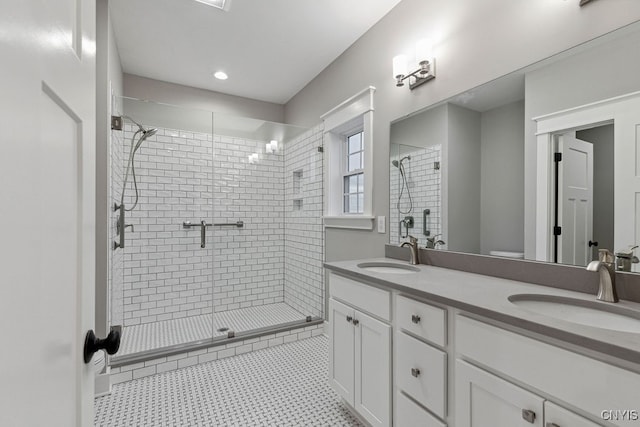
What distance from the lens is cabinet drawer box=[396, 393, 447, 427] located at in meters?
1.25

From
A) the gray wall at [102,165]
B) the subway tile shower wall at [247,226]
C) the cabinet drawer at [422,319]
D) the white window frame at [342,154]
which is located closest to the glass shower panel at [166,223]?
the subway tile shower wall at [247,226]

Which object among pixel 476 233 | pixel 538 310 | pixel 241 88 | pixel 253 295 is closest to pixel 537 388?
pixel 538 310

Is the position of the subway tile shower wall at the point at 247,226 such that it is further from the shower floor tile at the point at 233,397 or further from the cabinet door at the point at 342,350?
the cabinet door at the point at 342,350

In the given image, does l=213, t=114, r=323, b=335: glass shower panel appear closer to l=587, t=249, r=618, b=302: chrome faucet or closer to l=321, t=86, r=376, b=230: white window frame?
l=321, t=86, r=376, b=230: white window frame

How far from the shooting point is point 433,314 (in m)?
1.25

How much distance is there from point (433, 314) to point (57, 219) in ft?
4.08

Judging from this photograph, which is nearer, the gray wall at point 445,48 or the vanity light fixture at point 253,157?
the gray wall at point 445,48

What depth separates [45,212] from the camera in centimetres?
47

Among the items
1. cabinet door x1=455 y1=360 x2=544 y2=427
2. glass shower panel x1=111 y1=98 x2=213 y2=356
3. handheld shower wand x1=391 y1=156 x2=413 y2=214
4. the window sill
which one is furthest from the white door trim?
glass shower panel x1=111 y1=98 x2=213 y2=356

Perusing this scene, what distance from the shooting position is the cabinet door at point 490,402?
0.90 metres

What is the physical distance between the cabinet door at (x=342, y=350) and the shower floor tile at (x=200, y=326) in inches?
52.0

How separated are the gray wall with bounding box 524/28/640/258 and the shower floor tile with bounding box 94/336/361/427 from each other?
1.61m

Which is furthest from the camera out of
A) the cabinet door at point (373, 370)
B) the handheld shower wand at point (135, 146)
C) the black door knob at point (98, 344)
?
the handheld shower wand at point (135, 146)

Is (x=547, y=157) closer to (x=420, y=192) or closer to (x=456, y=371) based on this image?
(x=420, y=192)
